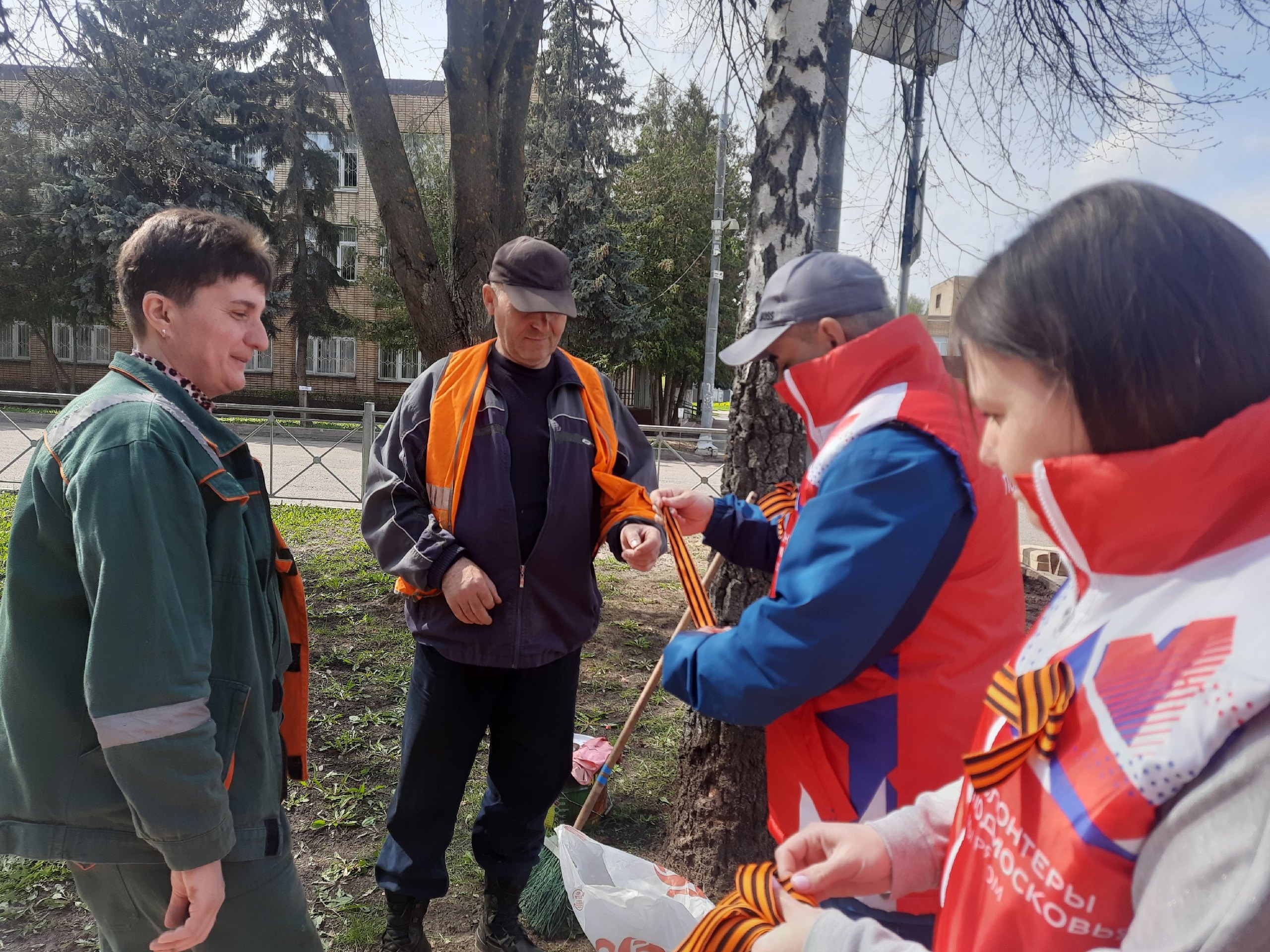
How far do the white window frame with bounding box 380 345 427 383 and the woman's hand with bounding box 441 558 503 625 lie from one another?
2776cm

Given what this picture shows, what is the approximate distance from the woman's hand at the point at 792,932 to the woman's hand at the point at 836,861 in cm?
3

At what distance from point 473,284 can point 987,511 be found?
14.2 ft

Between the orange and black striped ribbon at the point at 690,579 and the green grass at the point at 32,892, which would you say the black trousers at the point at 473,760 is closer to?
the orange and black striped ribbon at the point at 690,579

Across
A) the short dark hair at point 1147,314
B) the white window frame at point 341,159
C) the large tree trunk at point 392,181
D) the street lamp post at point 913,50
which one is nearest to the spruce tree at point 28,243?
the white window frame at point 341,159

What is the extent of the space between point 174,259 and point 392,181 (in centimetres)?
389

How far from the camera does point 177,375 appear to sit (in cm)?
171

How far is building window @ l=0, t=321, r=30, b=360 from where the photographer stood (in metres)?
29.7

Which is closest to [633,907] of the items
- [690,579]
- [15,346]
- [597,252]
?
[690,579]

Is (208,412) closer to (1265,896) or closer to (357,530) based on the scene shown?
(1265,896)

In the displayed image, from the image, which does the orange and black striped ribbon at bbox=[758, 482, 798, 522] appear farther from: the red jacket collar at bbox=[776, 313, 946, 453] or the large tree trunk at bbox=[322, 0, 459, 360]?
the large tree trunk at bbox=[322, 0, 459, 360]

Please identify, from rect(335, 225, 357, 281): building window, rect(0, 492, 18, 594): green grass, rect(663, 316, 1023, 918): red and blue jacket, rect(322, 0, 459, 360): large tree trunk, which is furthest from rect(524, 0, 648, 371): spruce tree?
rect(663, 316, 1023, 918): red and blue jacket

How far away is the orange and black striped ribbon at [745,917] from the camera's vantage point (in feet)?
3.69

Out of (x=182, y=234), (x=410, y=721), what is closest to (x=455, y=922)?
(x=410, y=721)

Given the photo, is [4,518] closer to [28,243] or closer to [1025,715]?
[1025,715]
